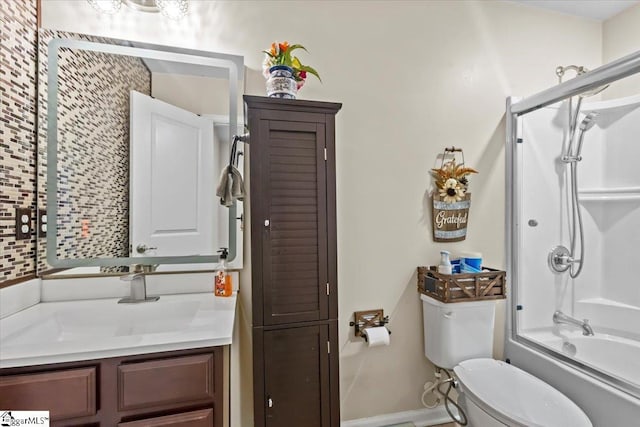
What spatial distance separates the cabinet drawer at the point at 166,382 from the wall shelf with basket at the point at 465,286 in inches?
48.0

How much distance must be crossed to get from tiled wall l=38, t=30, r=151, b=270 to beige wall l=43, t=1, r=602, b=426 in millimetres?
424

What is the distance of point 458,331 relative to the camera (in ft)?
5.76

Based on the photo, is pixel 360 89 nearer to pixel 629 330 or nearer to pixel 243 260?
pixel 243 260

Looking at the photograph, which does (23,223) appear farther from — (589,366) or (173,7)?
(589,366)

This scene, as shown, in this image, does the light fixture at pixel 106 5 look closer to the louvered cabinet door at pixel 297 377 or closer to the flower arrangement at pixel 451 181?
the louvered cabinet door at pixel 297 377

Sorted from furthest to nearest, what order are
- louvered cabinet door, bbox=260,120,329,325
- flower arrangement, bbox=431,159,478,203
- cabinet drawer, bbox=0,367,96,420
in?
flower arrangement, bbox=431,159,478,203
louvered cabinet door, bbox=260,120,329,325
cabinet drawer, bbox=0,367,96,420

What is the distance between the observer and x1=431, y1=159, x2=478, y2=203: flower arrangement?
6.28ft

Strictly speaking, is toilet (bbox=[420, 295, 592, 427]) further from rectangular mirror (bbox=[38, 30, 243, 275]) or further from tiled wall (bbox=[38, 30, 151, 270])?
tiled wall (bbox=[38, 30, 151, 270])

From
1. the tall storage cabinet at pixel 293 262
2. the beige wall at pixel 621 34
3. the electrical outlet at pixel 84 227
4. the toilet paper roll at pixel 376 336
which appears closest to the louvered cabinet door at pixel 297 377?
the tall storage cabinet at pixel 293 262

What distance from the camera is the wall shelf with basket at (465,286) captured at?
5.66 feet

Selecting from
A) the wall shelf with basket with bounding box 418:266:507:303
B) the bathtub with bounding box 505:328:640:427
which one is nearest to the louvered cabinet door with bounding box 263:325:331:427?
the wall shelf with basket with bounding box 418:266:507:303

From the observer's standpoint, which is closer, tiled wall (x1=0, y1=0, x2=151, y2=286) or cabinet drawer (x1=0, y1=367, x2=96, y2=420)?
cabinet drawer (x1=0, y1=367, x2=96, y2=420)

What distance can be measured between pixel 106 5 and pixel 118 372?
1583mm

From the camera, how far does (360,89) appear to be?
184 cm
